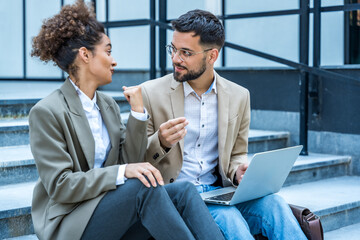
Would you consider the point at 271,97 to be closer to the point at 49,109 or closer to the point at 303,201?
the point at 303,201

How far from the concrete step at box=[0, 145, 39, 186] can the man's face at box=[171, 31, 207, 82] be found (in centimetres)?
103

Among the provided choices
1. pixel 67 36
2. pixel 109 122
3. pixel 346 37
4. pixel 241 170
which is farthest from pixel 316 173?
pixel 67 36

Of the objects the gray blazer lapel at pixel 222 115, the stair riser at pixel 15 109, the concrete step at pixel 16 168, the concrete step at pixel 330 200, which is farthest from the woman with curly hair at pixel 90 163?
the stair riser at pixel 15 109

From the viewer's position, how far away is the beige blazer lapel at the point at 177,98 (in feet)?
8.56

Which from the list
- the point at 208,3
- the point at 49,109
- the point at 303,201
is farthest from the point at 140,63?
the point at 49,109

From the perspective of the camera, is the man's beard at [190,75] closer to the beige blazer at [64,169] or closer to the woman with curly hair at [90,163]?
the woman with curly hair at [90,163]

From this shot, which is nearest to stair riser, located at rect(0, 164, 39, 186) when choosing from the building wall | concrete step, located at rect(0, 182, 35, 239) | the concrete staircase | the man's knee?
the concrete staircase

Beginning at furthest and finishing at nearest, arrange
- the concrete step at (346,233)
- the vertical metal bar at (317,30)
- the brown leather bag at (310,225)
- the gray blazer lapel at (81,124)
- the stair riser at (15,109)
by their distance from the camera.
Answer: the vertical metal bar at (317,30) → the stair riser at (15,109) → the concrete step at (346,233) → the brown leather bag at (310,225) → the gray blazer lapel at (81,124)

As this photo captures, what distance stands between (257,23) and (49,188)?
3349 millimetres

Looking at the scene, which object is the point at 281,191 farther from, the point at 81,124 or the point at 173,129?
the point at 81,124

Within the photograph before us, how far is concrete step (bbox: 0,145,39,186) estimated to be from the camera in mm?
3031

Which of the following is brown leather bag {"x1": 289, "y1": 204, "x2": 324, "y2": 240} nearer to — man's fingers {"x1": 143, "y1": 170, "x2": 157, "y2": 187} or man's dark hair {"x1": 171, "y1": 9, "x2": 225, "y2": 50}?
man's fingers {"x1": 143, "y1": 170, "x2": 157, "y2": 187}

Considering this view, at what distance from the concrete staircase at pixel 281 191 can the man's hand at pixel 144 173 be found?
803mm

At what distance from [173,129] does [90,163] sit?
35cm
